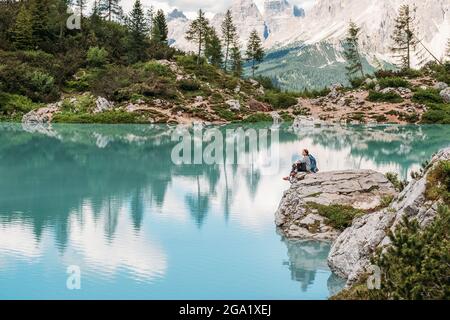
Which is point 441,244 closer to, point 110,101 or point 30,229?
point 30,229

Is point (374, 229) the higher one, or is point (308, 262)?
point (374, 229)

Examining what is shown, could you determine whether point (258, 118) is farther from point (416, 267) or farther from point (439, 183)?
point (416, 267)

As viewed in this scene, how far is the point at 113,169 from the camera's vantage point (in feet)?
114

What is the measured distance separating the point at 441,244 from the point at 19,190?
21015 mm

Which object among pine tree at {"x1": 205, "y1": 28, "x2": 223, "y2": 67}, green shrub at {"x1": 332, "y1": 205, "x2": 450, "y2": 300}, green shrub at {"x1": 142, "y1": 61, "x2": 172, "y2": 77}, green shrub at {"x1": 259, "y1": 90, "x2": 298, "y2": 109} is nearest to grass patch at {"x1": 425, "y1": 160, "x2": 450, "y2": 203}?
green shrub at {"x1": 332, "y1": 205, "x2": 450, "y2": 300}

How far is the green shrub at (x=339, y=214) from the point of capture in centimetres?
1861

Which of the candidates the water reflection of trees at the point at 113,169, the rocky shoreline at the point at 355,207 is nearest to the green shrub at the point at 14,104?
the water reflection of trees at the point at 113,169

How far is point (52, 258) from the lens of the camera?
15.7 m

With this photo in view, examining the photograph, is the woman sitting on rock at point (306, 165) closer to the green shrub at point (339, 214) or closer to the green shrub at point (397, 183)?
the green shrub at point (397, 183)

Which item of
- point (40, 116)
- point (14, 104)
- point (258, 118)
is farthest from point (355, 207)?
point (14, 104)

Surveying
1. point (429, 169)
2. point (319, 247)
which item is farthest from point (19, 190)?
point (429, 169)

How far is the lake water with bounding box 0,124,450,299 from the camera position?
13.8m

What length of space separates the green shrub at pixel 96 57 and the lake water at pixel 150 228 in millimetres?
43789

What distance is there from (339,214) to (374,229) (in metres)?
4.42
